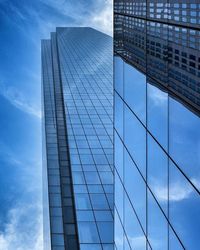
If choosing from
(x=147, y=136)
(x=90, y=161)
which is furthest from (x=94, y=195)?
(x=147, y=136)

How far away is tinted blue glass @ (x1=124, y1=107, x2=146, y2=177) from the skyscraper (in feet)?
73.9

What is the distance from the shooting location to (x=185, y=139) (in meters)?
11.7

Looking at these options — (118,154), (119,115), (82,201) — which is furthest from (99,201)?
(119,115)

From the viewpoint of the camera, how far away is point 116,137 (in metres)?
25.4

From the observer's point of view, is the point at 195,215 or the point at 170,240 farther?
the point at 170,240

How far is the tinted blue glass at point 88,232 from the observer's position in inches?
1654

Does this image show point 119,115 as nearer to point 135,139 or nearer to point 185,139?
point 135,139

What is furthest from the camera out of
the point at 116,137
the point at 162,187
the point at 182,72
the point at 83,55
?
Answer: the point at 83,55

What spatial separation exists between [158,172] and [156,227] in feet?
6.77

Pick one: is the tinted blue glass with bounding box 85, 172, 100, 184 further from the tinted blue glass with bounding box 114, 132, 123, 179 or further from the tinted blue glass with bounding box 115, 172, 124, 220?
the tinted blue glass with bounding box 114, 132, 123, 179

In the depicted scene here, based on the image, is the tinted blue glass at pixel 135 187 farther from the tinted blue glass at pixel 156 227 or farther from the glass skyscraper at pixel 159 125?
the tinted blue glass at pixel 156 227

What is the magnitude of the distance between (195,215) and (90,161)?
5153 cm

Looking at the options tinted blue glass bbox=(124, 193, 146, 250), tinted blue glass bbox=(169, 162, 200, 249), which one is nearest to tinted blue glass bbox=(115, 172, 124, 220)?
tinted blue glass bbox=(124, 193, 146, 250)

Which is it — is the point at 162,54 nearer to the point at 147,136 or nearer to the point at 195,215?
the point at 147,136
